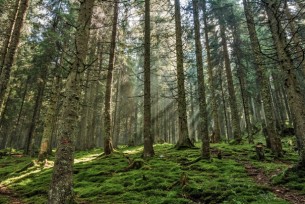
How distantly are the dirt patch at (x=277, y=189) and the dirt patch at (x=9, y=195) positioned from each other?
7.64 meters

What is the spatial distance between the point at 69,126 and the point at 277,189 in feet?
19.6

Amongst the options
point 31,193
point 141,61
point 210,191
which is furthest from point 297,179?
point 141,61

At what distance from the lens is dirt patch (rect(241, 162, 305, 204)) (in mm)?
6012

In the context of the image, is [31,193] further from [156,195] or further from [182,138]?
[182,138]

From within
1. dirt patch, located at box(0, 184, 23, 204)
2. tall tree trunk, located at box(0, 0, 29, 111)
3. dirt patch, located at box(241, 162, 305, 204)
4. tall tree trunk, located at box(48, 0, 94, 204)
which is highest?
tall tree trunk, located at box(0, 0, 29, 111)

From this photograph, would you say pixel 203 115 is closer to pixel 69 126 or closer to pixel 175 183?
pixel 175 183

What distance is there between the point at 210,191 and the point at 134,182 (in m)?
2.76

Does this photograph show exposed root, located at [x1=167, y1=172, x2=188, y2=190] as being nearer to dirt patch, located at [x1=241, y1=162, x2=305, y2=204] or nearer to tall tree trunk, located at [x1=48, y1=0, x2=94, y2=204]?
dirt patch, located at [x1=241, y1=162, x2=305, y2=204]

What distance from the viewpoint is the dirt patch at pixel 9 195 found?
7.57 metres

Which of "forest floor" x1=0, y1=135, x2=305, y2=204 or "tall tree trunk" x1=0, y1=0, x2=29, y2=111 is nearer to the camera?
"forest floor" x1=0, y1=135, x2=305, y2=204

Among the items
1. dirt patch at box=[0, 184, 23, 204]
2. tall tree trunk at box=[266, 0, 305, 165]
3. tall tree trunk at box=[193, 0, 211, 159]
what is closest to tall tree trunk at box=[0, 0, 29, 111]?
dirt patch at box=[0, 184, 23, 204]

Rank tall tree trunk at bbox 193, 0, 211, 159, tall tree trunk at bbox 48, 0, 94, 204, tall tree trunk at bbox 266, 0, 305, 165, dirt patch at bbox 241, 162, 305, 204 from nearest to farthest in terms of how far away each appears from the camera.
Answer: tall tree trunk at bbox 48, 0, 94, 204 < dirt patch at bbox 241, 162, 305, 204 < tall tree trunk at bbox 266, 0, 305, 165 < tall tree trunk at bbox 193, 0, 211, 159

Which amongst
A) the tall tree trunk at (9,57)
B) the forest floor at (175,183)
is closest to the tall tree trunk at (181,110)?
the forest floor at (175,183)

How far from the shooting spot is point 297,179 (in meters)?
7.04
